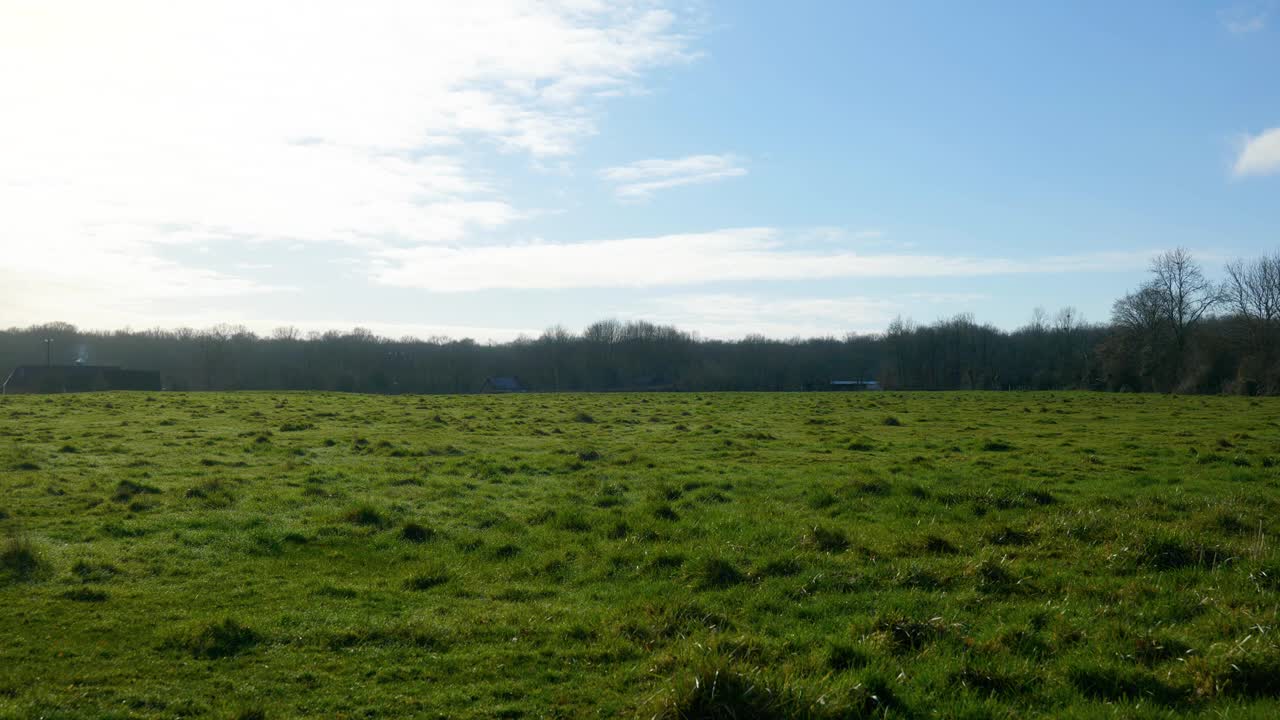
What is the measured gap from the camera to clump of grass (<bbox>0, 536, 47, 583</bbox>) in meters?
9.52

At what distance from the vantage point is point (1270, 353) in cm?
7175

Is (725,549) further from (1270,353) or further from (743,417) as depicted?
(1270,353)

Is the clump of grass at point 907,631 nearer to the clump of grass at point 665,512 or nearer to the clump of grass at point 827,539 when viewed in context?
the clump of grass at point 827,539

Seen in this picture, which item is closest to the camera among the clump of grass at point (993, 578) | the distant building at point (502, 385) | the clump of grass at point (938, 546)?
the clump of grass at point (993, 578)

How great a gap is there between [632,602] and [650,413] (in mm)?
30248

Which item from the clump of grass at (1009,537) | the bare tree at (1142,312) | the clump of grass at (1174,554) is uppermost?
the bare tree at (1142,312)

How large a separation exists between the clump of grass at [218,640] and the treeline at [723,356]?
272 ft

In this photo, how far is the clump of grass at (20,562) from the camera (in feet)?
31.2

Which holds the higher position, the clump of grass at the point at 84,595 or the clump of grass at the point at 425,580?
the clump of grass at the point at 84,595

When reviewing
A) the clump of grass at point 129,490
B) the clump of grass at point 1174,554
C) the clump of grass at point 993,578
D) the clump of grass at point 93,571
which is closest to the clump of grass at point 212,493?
the clump of grass at point 129,490

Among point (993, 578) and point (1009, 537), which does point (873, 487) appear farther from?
point (993, 578)

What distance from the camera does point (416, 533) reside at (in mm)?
12422

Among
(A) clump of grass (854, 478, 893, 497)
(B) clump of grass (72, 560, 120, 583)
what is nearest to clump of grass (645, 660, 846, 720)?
(B) clump of grass (72, 560, 120, 583)

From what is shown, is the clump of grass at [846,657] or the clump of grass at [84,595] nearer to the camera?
the clump of grass at [846,657]
